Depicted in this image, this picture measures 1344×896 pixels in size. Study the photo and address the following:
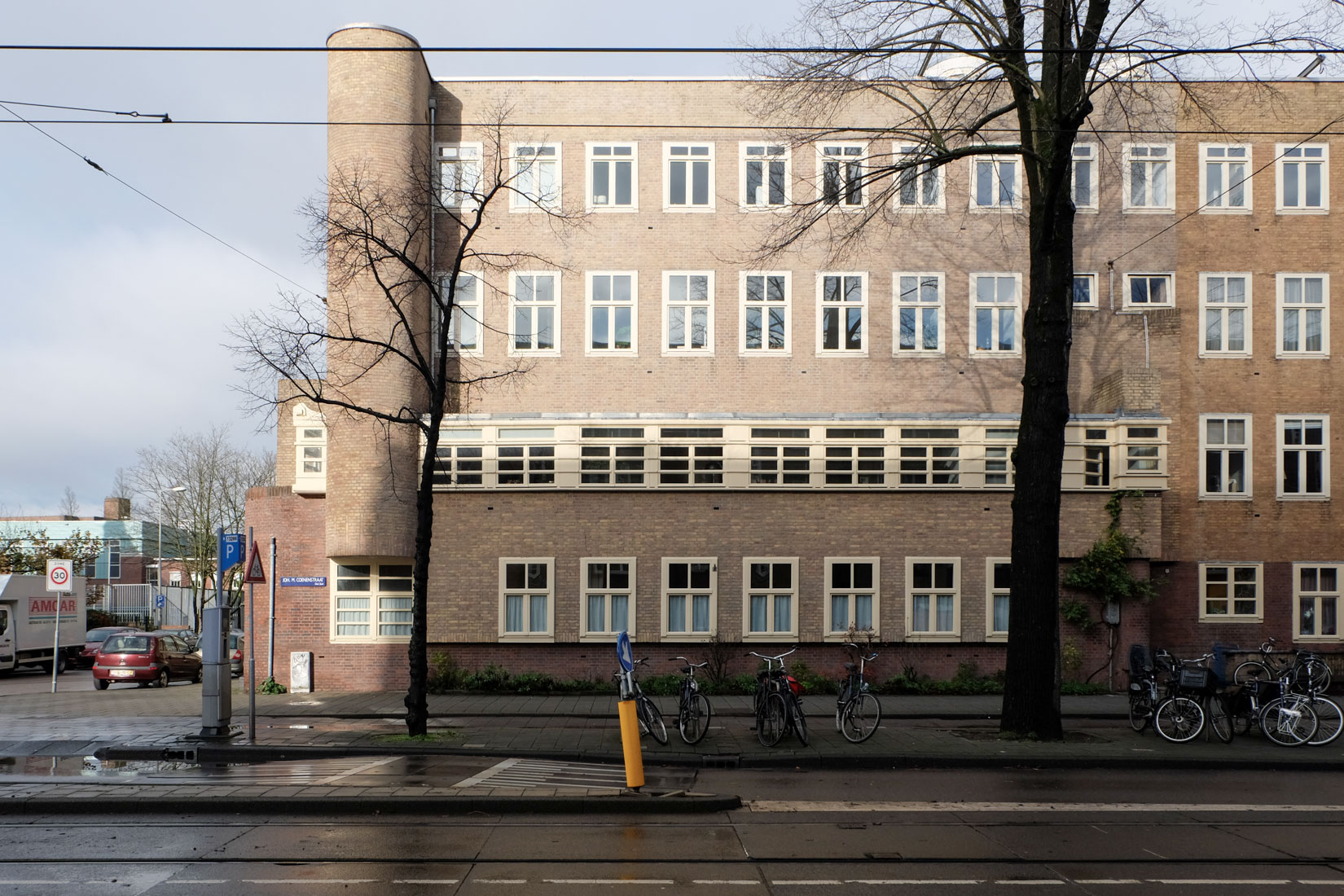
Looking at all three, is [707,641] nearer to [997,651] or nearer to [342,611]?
[997,651]

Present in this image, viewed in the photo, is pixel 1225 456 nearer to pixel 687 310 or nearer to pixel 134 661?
pixel 687 310

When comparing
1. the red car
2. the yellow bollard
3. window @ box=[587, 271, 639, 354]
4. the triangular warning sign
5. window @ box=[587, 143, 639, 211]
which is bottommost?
the red car

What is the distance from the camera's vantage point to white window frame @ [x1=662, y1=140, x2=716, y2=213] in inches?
1035

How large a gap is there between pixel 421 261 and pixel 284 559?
7.43 meters

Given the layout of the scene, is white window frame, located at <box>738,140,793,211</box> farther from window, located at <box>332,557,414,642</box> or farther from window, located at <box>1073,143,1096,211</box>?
window, located at <box>332,557,414,642</box>

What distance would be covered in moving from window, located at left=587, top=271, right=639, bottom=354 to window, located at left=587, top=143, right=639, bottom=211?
5.42ft

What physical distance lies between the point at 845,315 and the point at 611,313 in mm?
5434

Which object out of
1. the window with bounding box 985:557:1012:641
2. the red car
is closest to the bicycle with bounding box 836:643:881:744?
the window with bounding box 985:557:1012:641

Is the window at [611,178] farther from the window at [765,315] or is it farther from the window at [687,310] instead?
the window at [765,315]

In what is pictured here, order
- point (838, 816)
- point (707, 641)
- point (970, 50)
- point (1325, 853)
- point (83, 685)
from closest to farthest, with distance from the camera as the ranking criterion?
point (1325, 853)
point (838, 816)
point (970, 50)
point (707, 641)
point (83, 685)

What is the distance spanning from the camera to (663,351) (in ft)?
85.5

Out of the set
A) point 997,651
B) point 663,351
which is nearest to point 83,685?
point 663,351

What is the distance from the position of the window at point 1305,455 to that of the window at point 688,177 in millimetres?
14532

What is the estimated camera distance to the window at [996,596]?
25000 millimetres
